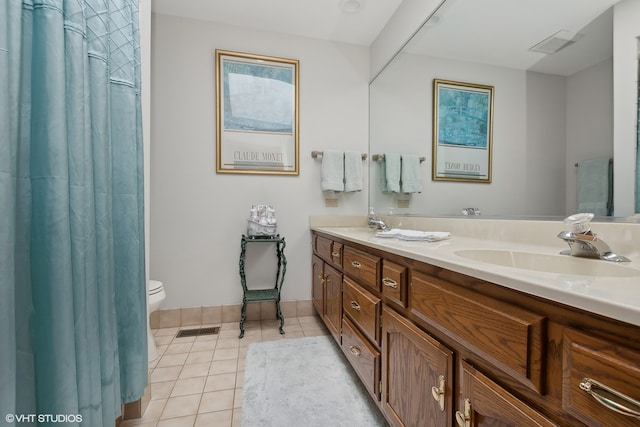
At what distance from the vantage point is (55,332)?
2.18 ft

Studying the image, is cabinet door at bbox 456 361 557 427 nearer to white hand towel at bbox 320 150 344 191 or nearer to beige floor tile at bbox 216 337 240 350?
beige floor tile at bbox 216 337 240 350

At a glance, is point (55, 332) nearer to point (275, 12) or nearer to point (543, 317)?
point (543, 317)

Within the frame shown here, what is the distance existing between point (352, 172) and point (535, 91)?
4.46 feet

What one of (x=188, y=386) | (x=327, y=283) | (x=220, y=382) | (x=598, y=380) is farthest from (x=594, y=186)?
(x=188, y=386)

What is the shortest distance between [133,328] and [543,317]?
119cm

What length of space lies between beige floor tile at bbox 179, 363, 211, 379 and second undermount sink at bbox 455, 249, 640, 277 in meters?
1.48

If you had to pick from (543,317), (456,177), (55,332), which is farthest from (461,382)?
Answer: (456,177)

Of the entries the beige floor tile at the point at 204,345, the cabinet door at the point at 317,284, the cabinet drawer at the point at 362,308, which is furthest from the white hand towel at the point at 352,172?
the beige floor tile at the point at 204,345

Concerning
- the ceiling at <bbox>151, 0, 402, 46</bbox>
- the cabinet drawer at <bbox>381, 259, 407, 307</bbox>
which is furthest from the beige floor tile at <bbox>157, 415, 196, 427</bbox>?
the ceiling at <bbox>151, 0, 402, 46</bbox>

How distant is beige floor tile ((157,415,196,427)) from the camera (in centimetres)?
114

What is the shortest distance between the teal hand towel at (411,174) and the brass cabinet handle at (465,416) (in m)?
1.40

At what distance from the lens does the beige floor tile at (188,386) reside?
1.35 metres

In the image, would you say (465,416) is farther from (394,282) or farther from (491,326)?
(394,282)

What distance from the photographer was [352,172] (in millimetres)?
2297
